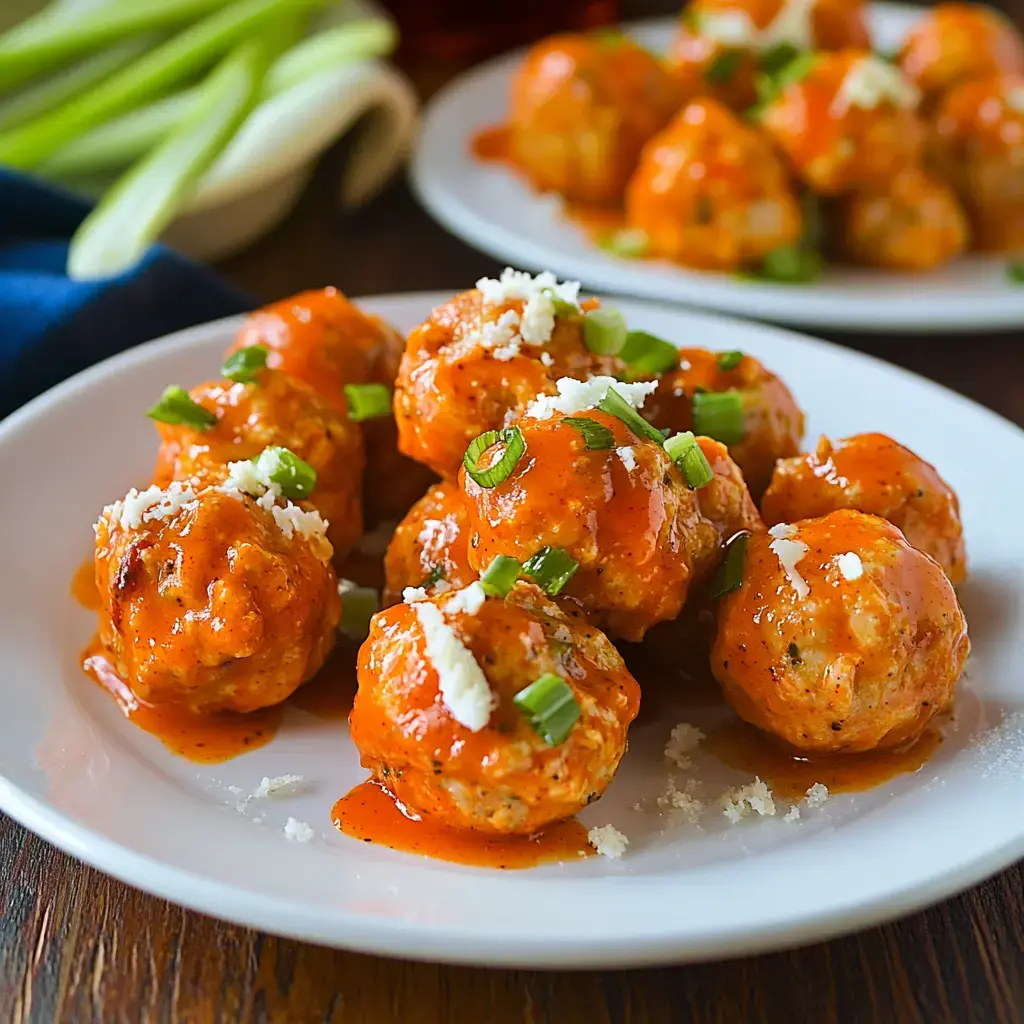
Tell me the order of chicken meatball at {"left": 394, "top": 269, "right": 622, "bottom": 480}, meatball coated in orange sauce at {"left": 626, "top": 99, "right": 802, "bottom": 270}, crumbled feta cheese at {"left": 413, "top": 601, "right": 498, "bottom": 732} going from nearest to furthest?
crumbled feta cheese at {"left": 413, "top": 601, "right": 498, "bottom": 732}
chicken meatball at {"left": 394, "top": 269, "right": 622, "bottom": 480}
meatball coated in orange sauce at {"left": 626, "top": 99, "right": 802, "bottom": 270}

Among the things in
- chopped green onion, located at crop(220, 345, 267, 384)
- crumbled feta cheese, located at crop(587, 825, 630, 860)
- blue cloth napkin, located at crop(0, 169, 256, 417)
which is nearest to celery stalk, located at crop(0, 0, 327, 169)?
blue cloth napkin, located at crop(0, 169, 256, 417)

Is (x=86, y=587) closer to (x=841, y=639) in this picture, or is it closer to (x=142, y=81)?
(x=841, y=639)

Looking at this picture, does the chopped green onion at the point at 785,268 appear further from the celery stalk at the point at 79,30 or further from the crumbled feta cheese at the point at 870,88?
the celery stalk at the point at 79,30

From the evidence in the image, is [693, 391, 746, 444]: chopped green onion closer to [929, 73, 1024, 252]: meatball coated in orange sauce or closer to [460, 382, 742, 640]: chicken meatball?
[460, 382, 742, 640]: chicken meatball

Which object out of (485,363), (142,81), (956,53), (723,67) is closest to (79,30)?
(142,81)

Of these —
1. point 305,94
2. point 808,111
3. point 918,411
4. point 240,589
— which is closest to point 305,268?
point 305,94

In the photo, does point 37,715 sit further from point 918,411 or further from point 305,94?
point 305,94

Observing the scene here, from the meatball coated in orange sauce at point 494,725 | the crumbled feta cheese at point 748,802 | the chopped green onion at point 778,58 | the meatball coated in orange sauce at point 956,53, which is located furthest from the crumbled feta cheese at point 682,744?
the meatball coated in orange sauce at point 956,53
